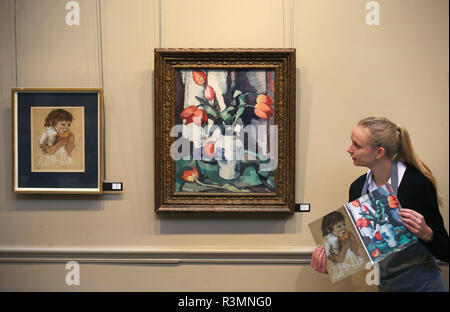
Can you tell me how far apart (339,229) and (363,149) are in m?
0.49

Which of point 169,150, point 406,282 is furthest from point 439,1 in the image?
point 169,150

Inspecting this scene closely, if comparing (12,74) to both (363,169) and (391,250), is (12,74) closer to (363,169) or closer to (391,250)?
(363,169)

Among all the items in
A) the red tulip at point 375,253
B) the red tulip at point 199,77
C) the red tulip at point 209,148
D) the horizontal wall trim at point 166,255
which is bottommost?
the horizontal wall trim at point 166,255

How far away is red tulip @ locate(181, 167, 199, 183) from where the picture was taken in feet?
7.69

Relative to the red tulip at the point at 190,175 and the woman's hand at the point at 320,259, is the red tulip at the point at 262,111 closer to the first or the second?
the red tulip at the point at 190,175

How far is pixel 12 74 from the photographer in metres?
2.41

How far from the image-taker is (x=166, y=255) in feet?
7.86

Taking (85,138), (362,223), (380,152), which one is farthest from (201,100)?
(362,223)

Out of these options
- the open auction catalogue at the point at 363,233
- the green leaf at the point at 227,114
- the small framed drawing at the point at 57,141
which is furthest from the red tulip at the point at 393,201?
the small framed drawing at the point at 57,141

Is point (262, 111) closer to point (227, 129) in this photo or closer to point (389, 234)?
point (227, 129)

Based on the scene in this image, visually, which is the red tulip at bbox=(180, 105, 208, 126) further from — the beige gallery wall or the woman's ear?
Answer: the woman's ear

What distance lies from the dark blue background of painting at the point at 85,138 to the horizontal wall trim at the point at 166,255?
468 mm

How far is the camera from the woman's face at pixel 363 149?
1980mm

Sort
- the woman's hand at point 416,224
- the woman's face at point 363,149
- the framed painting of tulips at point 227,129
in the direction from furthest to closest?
1. the framed painting of tulips at point 227,129
2. the woman's face at point 363,149
3. the woman's hand at point 416,224
